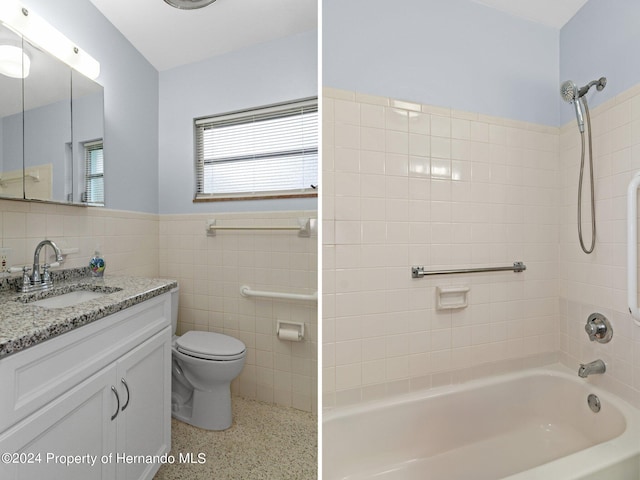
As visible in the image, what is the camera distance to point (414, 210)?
0.87 m

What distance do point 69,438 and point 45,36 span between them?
3.38 feet

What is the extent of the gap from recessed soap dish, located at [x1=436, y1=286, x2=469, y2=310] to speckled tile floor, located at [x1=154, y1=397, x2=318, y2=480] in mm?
591

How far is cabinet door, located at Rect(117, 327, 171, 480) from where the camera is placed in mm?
764

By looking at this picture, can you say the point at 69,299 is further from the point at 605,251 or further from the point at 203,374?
the point at 605,251

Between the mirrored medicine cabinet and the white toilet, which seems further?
the white toilet

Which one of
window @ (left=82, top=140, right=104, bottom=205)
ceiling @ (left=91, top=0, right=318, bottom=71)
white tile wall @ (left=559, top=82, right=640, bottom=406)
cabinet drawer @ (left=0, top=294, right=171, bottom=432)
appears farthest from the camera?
window @ (left=82, top=140, right=104, bottom=205)

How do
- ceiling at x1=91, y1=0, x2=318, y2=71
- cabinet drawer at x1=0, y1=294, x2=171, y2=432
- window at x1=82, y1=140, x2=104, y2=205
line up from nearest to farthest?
cabinet drawer at x1=0, y1=294, x2=171, y2=432, ceiling at x1=91, y1=0, x2=318, y2=71, window at x1=82, y1=140, x2=104, y2=205

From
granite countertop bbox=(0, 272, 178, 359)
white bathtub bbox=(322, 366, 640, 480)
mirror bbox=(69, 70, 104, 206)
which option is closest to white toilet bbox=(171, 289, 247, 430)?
granite countertop bbox=(0, 272, 178, 359)

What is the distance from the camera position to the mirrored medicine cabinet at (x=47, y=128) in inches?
30.9

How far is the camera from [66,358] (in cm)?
59

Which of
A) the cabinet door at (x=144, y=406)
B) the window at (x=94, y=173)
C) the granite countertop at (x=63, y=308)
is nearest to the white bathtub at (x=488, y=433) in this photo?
the cabinet door at (x=144, y=406)

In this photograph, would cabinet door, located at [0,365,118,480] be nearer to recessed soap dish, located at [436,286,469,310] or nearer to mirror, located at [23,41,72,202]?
mirror, located at [23,41,72,202]

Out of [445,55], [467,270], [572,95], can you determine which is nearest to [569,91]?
[572,95]

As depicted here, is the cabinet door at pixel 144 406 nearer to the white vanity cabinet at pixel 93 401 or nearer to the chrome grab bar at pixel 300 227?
the white vanity cabinet at pixel 93 401
